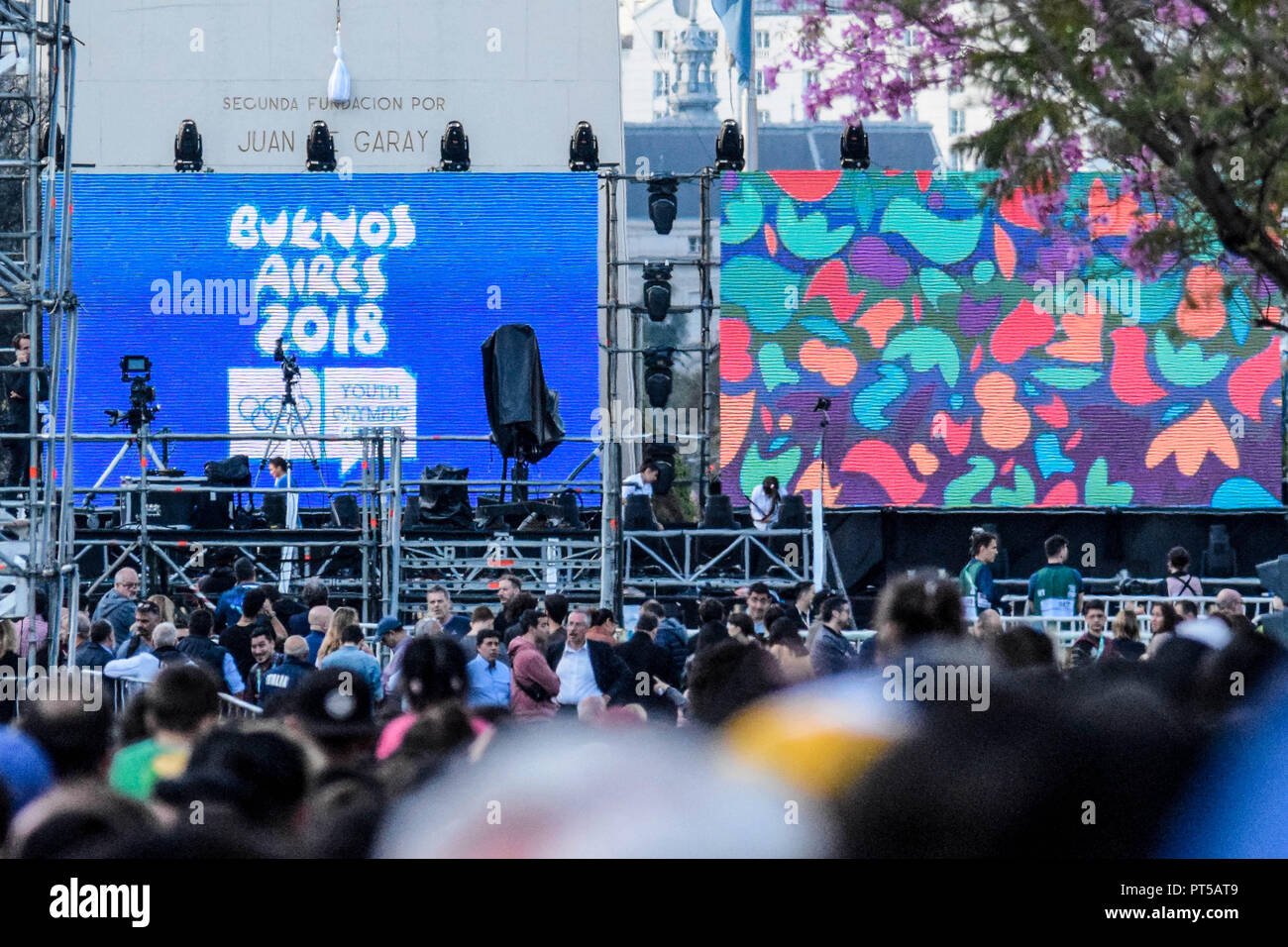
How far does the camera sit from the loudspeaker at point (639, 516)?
49.4 feet

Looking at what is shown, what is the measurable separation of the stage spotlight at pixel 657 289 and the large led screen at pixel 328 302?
609 mm

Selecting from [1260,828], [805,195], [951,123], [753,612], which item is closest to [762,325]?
[805,195]

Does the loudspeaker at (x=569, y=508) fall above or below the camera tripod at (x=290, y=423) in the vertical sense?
below

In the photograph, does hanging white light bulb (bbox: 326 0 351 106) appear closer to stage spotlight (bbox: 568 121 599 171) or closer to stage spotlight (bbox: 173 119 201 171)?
stage spotlight (bbox: 173 119 201 171)

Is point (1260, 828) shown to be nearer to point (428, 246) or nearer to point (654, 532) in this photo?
point (654, 532)

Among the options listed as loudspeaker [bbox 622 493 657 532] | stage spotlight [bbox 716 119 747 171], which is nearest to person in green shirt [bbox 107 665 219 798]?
loudspeaker [bbox 622 493 657 532]

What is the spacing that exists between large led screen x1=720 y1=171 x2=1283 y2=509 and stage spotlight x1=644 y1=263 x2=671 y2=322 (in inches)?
25.1

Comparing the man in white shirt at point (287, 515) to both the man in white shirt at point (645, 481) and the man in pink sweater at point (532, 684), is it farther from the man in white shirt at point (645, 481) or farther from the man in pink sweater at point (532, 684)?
the man in pink sweater at point (532, 684)

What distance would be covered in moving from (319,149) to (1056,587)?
1072cm

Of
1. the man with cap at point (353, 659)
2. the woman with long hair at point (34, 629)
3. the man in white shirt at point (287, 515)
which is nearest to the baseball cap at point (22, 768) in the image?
the man with cap at point (353, 659)

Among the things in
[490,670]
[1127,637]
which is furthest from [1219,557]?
[490,670]

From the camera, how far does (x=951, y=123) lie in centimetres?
8731

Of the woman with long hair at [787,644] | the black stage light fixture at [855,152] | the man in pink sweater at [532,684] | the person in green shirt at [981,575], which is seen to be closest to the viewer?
the woman with long hair at [787,644]

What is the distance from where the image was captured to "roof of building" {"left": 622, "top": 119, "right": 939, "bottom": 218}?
173 ft
